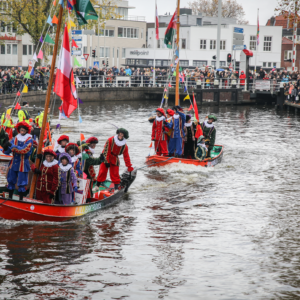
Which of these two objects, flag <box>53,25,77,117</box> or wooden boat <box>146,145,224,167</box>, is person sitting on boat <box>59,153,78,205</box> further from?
wooden boat <box>146,145,224,167</box>

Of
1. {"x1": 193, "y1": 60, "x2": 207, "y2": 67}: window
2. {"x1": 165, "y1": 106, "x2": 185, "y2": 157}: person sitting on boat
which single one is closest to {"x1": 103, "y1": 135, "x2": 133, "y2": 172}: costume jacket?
{"x1": 165, "y1": 106, "x2": 185, "y2": 157}: person sitting on boat

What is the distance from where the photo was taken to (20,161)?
996cm

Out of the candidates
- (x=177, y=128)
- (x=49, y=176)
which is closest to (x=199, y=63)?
(x=177, y=128)

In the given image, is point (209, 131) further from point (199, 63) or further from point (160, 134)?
point (199, 63)

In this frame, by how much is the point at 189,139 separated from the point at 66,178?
7.04 meters

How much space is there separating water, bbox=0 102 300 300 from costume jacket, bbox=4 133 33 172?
1110 millimetres

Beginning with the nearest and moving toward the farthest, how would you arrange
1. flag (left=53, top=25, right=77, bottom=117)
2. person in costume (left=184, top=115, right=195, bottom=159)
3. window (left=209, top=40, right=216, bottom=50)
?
1. flag (left=53, top=25, right=77, bottom=117)
2. person in costume (left=184, top=115, right=195, bottom=159)
3. window (left=209, top=40, right=216, bottom=50)

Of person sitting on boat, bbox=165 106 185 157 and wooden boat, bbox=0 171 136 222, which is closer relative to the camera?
wooden boat, bbox=0 171 136 222

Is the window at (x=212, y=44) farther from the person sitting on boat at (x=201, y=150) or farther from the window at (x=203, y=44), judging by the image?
the person sitting on boat at (x=201, y=150)

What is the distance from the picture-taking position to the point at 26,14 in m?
39.2

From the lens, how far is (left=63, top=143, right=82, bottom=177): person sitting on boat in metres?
10.4

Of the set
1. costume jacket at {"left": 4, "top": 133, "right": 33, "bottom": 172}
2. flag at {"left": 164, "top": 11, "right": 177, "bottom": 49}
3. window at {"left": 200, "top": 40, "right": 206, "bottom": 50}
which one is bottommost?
costume jacket at {"left": 4, "top": 133, "right": 33, "bottom": 172}

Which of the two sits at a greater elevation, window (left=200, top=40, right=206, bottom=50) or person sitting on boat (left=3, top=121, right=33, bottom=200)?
window (left=200, top=40, right=206, bottom=50)

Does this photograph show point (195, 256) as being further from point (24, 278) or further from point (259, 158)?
point (259, 158)
